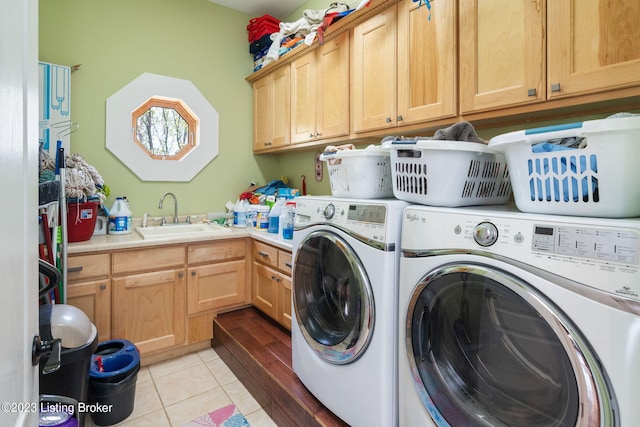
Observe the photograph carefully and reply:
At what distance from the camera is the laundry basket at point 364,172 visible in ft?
4.89

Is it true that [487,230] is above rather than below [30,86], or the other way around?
below

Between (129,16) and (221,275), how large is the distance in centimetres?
226

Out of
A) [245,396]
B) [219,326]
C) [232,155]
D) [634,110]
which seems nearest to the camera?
[634,110]

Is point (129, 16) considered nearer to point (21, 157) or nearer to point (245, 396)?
point (21, 157)

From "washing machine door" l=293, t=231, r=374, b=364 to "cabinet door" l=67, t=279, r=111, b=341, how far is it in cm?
133

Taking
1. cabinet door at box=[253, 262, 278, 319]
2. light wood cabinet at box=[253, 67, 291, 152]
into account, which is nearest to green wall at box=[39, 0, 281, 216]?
light wood cabinet at box=[253, 67, 291, 152]

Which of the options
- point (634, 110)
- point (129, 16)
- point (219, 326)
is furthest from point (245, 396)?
point (129, 16)

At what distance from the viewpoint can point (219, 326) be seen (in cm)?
243

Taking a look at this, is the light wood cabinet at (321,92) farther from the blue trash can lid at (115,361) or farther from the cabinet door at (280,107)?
the blue trash can lid at (115,361)

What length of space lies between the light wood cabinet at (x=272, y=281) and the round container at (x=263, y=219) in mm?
209

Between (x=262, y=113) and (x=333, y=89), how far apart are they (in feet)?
3.54

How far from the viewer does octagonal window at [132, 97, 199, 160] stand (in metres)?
2.84

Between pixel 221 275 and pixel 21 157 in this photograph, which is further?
pixel 221 275

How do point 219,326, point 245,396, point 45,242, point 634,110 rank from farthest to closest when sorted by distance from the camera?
point 219,326
point 245,396
point 45,242
point 634,110
